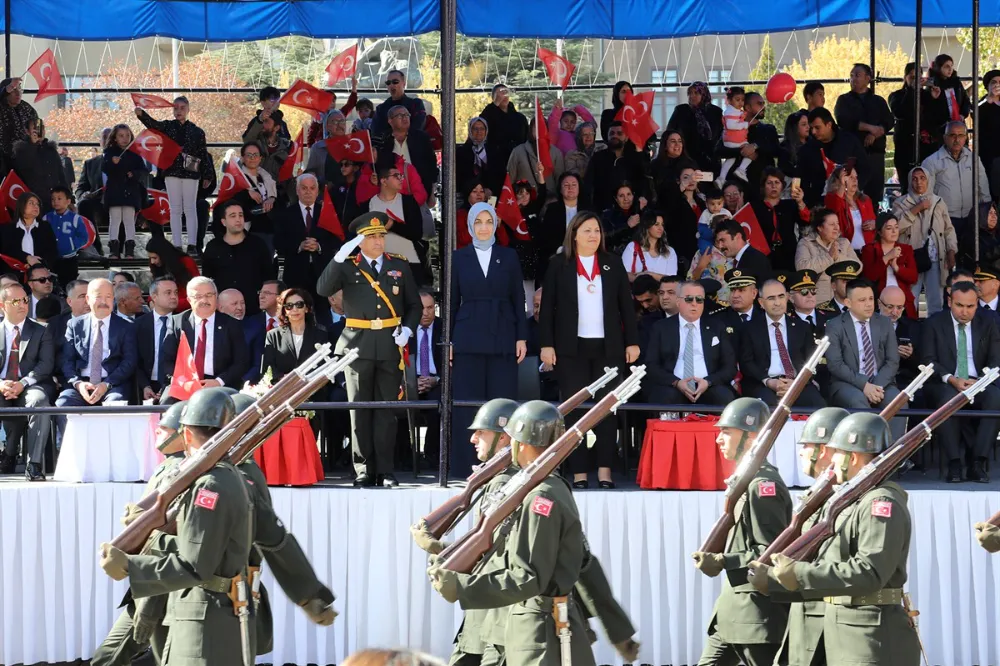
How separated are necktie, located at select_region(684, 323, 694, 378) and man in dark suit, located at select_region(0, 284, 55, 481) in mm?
4425

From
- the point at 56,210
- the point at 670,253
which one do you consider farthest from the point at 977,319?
the point at 56,210

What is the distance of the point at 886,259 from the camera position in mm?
13055

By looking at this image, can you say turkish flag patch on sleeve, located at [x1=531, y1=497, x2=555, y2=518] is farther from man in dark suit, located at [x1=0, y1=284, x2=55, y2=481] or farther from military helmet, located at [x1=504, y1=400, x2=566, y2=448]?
man in dark suit, located at [x1=0, y1=284, x2=55, y2=481]

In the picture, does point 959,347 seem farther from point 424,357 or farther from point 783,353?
point 424,357

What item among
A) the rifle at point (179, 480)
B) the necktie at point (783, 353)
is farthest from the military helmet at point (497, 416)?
the necktie at point (783, 353)

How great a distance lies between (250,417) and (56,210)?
27.8ft

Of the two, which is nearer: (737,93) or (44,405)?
(44,405)

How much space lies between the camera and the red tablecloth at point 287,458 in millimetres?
9805

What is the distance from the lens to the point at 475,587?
6.22 meters

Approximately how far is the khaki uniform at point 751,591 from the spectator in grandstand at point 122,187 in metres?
9.47

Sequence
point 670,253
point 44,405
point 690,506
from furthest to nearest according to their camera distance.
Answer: point 670,253
point 44,405
point 690,506

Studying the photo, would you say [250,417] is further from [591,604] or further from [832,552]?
[832,552]

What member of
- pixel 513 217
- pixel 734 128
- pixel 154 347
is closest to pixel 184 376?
pixel 154 347

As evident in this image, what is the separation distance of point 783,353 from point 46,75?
8.49 meters
